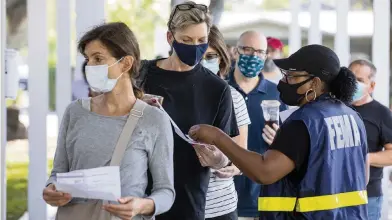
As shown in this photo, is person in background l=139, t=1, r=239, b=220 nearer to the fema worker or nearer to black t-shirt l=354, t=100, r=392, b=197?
the fema worker

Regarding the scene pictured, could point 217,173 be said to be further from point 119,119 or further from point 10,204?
point 10,204

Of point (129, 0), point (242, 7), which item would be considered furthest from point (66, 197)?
point (242, 7)

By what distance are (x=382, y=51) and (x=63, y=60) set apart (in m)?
2.86

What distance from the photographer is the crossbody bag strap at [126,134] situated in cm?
392

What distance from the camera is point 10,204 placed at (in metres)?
15.0

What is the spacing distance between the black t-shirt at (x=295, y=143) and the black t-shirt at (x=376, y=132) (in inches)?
98.2

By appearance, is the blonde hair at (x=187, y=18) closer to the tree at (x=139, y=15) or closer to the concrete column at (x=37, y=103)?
the concrete column at (x=37, y=103)

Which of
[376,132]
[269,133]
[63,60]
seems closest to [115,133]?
[269,133]

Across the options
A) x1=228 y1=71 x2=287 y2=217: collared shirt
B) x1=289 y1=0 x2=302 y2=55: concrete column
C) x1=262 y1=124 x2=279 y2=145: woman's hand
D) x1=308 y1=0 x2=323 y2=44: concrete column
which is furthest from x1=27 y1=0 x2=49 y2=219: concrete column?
x1=289 y1=0 x2=302 y2=55: concrete column

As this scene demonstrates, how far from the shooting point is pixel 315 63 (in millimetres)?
4496

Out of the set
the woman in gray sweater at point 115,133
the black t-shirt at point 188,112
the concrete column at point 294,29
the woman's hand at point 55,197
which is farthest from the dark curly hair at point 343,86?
the concrete column at point 294,29

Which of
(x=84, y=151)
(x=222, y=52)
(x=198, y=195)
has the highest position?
(x=222, y=52)

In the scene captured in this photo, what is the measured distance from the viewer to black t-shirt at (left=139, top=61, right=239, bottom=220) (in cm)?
480

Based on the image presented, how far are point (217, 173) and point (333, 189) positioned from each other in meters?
1.05
